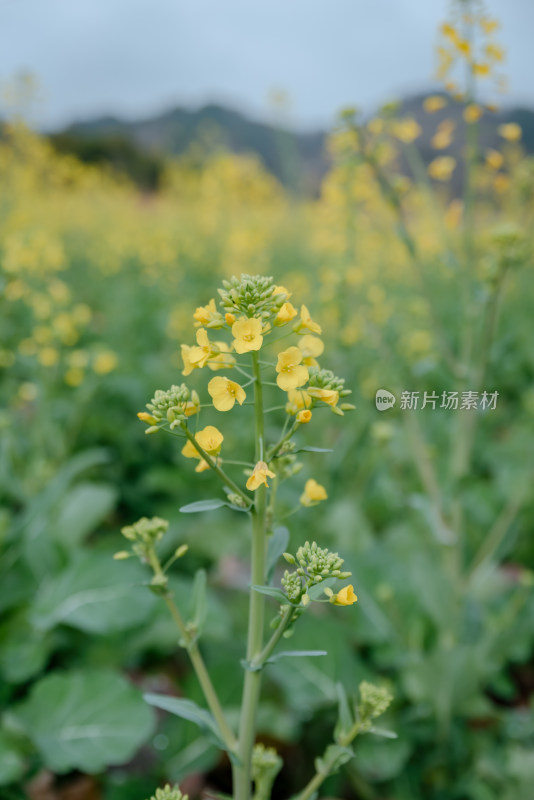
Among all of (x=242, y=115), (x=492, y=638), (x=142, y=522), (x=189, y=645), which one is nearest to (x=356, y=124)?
(x=142, y=522)

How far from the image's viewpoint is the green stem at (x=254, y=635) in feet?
2.92

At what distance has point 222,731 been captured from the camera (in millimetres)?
979

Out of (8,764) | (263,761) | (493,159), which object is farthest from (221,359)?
(493,159)

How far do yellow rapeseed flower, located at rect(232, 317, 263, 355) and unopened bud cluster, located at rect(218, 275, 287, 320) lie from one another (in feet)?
0.11

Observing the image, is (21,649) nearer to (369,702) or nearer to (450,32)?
(369,702)

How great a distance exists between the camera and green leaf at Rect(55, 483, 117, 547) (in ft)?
8.27

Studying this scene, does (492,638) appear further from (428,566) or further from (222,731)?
(222,731)

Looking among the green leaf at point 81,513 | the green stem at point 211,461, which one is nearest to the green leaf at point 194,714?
the green stem at point 211,461

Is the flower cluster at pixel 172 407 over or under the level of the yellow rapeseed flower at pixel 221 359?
under

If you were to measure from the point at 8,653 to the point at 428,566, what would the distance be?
1490 millimetres

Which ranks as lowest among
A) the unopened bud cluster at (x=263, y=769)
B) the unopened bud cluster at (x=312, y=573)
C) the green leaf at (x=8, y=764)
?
the green leaf at (x=8, y=764)

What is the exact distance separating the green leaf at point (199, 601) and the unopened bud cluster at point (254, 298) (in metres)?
0.45

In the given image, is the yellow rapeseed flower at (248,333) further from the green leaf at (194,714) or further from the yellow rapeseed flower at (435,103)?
the yellow rapeseed flower at (435,103)

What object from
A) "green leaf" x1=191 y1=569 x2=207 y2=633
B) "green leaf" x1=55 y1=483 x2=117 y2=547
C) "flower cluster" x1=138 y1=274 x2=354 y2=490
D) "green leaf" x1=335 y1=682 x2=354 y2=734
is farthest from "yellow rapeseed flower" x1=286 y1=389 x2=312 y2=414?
"green leaf" x1=55 y1=483 x2=117 y2=547
